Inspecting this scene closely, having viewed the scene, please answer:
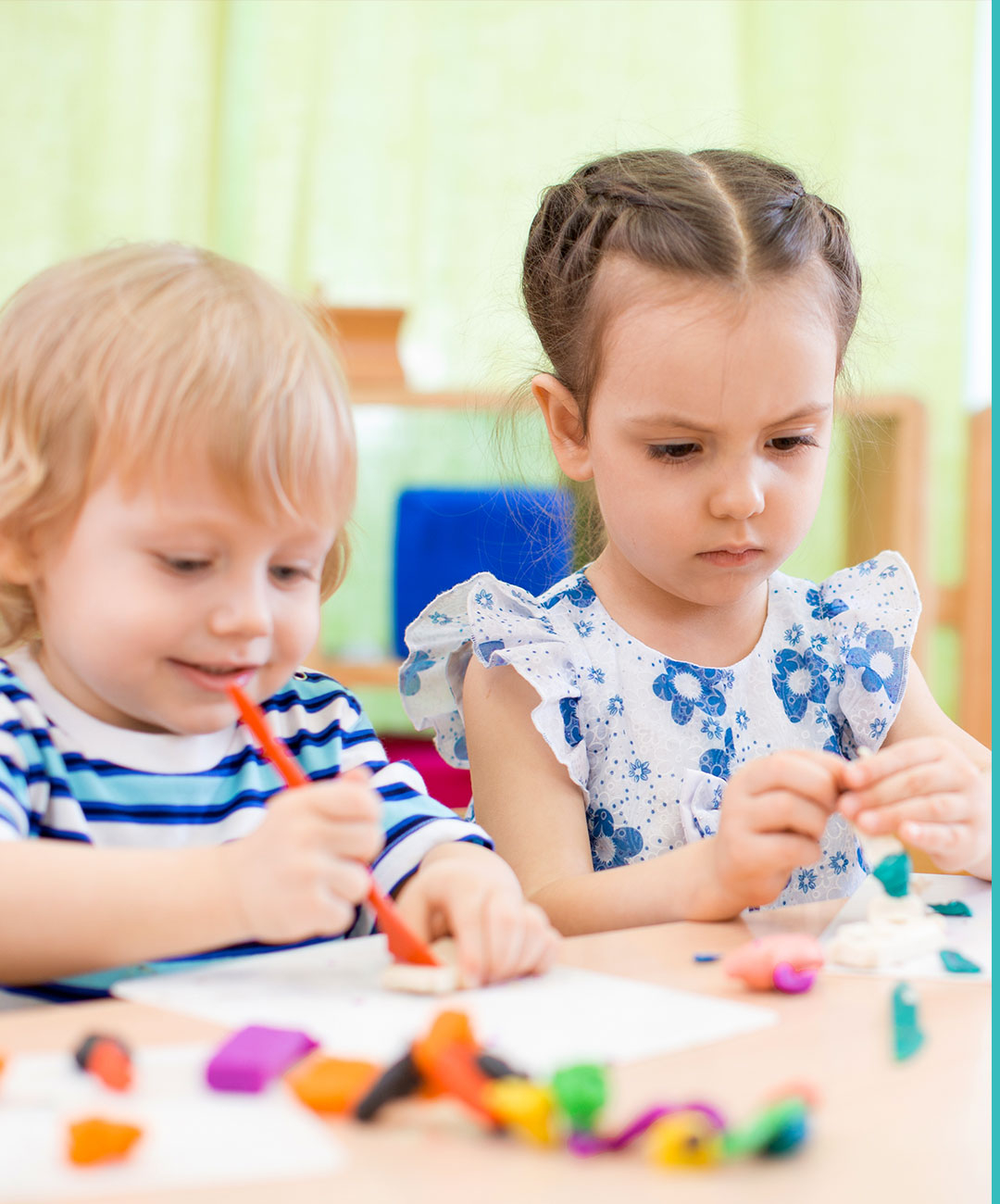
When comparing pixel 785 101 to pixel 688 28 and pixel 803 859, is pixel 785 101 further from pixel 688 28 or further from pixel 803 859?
pixel 803 859

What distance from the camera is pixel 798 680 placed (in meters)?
1.03

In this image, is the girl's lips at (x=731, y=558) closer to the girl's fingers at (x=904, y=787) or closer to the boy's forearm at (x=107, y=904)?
the girl's fingers at (x=904, y=787)

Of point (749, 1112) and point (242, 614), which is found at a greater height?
point (242, 614)

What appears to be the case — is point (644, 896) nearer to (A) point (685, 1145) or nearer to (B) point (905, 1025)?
(B) point (905, 1025)

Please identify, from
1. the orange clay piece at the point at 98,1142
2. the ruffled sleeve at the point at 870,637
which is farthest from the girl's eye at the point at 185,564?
the ruffled sleeve at the point at 870,637

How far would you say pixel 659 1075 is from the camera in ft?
1.44

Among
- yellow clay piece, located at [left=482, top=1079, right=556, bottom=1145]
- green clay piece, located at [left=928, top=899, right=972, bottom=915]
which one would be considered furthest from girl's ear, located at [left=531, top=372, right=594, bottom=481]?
yellow clay piece, located at [left=482, top=1079, right=556, bottom=1145]

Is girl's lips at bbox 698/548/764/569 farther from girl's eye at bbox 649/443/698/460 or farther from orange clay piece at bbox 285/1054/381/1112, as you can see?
orange clay piece at bbox 285/1054/381/1112

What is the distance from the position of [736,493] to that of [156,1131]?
1.92 feet

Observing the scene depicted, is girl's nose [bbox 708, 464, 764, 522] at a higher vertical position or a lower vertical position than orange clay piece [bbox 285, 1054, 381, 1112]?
higher

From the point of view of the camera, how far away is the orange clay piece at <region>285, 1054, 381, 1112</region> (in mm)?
399

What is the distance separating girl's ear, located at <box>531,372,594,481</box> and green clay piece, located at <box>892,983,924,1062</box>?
0.55 m

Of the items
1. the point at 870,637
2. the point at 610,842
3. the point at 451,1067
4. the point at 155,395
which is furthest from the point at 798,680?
the point at 451,1067

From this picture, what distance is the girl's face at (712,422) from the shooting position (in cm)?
87
